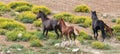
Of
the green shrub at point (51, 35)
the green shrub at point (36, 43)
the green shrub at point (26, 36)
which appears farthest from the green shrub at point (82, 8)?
the green shrub at point (36, 43)

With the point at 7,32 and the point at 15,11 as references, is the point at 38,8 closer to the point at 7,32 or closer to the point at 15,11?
the point at 15,11

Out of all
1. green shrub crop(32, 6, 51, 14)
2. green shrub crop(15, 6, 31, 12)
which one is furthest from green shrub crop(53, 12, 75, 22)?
green shrub crop(15, 6, 31, 12)

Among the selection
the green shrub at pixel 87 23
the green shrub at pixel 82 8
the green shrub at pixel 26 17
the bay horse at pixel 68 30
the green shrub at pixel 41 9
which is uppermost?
the bay horse at pixel 68 30

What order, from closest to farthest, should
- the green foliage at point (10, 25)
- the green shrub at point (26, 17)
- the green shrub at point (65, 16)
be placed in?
the green foliage at point (10, 25) < the green shrub at point (26, 17) < the green shrub at point (65, 16)

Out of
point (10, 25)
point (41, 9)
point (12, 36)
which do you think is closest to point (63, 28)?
point (12, 36)

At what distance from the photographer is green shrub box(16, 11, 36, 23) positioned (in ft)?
82.7

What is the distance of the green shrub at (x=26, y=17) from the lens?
25.2 m

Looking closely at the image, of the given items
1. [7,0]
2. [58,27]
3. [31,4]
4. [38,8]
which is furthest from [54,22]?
[7,0]

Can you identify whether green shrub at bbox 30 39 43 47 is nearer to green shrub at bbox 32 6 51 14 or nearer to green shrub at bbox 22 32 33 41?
green shrub at bbox 22 32 33 41

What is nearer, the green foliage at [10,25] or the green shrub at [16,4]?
the green foliage at [10,25]

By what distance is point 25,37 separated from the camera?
21.0 meters

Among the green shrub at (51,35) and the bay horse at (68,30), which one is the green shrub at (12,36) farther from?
the bay horse at (68,30)

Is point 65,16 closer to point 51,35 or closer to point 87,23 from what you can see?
point 87,23

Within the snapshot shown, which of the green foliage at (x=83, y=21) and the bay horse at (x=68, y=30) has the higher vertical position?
the bay horse at (x=68, y=30)
